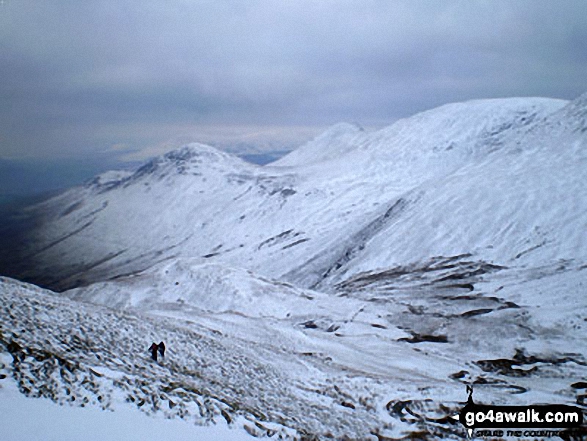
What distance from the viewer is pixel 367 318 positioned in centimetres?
4631

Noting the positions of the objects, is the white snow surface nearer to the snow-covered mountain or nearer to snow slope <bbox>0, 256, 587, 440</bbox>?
snow slope <bbox>0, 256, 587, 440</bbox>

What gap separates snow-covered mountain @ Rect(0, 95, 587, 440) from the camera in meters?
13.1

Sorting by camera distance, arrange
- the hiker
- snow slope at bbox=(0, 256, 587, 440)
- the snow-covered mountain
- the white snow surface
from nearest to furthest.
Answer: the white snow surface → snow slope at bbox=(0, 256, 587, 440) → the snow-covered mountain → the hiker

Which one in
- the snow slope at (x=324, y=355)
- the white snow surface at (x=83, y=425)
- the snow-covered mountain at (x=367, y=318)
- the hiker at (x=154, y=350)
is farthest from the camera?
the hiker at (x=154, y=350)

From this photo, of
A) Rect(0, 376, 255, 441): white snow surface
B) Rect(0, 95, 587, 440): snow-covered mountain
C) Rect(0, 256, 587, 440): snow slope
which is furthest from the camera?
Rect(0, 95, 587, 440): snow-covered mountain

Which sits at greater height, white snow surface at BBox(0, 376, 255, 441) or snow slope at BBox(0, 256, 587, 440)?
snow slope at BBox(0, 256, 587, 440)

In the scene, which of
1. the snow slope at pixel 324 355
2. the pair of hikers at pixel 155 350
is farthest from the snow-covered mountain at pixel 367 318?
the pair of hikers at pixel 155 350

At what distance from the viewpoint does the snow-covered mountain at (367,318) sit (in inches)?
516

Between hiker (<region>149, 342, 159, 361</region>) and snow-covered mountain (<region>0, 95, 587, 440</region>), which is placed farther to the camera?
hiker (<region>149, 342, 159, 361</region>)

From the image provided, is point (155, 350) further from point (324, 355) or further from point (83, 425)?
point (324, 355)

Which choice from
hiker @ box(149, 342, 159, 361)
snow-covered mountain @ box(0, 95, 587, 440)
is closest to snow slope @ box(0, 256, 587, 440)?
snow-covered mountain @ box(0, 95, 587, 440)

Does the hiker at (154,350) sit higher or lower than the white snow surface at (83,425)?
higher

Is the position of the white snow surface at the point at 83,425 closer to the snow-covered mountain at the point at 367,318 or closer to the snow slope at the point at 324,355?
the snow slope at the point at 324,355

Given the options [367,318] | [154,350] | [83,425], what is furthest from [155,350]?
[367,318]
